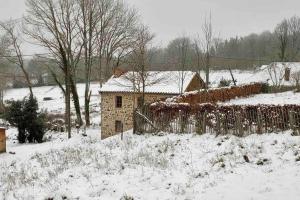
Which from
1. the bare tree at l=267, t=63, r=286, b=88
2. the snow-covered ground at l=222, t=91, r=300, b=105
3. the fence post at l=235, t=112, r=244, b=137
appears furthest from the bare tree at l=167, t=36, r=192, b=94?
the fence post at l=235, t=112, r=244, b=137

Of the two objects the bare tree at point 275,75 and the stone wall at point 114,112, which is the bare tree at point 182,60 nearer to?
the stone wall at point 114,112

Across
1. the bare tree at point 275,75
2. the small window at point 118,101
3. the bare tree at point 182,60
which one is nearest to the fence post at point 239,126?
the bare tree at point 182,60

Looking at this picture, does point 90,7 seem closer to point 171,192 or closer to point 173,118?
point 173,118

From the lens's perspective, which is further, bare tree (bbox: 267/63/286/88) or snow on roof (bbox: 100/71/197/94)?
bare tree (bbox: 267/63/286/88)

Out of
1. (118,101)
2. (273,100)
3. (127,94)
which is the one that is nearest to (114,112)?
(118,101)

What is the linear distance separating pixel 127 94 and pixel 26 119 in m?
8.84

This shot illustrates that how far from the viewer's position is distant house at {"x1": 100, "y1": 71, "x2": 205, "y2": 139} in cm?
3431

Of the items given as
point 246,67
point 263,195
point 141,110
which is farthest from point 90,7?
point 246,67

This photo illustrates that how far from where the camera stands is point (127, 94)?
35.3m

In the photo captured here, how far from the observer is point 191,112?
719 inches

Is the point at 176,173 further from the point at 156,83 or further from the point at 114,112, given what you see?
the point at 114,112

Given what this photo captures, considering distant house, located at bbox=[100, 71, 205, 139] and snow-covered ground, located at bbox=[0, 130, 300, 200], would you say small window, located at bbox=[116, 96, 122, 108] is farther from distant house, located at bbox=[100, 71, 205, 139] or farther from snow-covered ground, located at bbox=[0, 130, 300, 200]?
snow-covered ground, located at bbox=[0, 130, 300, 200]

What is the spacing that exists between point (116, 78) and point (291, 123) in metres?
25.0

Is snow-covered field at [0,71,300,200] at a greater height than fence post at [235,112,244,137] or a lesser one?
lesser
